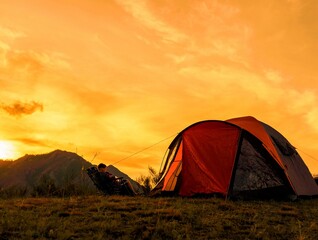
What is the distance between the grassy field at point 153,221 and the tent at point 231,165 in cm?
180

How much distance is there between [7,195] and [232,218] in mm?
7682

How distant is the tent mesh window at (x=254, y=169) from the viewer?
1213cm

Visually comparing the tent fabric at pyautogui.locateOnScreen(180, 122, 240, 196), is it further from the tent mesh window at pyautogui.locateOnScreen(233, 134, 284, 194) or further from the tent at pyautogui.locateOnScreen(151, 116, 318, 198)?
the tent mesh window at pyautogui.locateOnScreen(233, 134, 284, 194)

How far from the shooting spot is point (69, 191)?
13.2 m

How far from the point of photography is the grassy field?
6.58 m

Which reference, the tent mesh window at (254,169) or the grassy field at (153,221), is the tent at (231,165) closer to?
the tent mesh window at (254,169)

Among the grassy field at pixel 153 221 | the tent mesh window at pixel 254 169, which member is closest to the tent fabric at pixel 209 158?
the tent mesh window at pixel 254 169

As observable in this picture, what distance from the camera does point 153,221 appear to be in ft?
24.7

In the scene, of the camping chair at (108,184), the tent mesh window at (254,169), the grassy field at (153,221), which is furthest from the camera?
the camping chair at (108,184)

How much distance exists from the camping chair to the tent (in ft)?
3.15

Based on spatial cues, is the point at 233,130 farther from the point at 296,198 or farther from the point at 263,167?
the point at 296,198

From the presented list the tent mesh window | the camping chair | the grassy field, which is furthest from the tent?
the grassy field

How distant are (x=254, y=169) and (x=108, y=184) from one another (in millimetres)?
4741

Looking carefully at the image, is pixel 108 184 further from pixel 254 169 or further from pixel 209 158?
pixel 254 169
